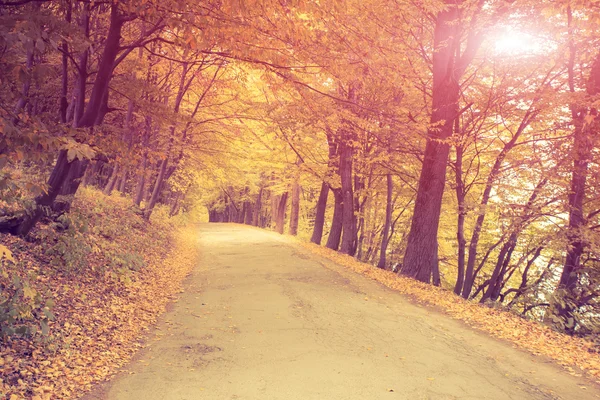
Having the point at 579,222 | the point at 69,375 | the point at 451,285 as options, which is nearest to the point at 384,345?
the point at 69,375

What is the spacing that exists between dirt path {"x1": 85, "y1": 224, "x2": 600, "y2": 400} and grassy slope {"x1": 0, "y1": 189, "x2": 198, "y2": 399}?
409mm

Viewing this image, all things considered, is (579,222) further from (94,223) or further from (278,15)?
(94,223)

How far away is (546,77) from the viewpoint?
39.5ft

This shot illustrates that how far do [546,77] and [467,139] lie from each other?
8.90ft

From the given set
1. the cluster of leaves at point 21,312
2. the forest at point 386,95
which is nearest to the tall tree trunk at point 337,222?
the forest at point 386,95

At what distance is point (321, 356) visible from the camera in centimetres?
580

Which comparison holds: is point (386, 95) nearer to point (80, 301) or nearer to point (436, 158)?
point (436, 158)

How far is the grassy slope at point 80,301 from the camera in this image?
4512mm

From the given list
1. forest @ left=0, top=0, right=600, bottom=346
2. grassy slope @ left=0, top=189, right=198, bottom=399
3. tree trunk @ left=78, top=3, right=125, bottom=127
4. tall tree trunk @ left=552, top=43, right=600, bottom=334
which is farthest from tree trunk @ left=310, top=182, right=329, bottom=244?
tree trunk @ left=78, top=3, right=125, bottom=127

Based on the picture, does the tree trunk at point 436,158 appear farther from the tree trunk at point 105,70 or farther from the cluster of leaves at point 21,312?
the cluster of leaves at point 21,312

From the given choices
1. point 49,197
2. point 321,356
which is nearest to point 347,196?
point 49,197

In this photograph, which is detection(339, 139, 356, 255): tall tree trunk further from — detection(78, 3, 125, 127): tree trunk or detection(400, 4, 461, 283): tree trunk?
detection(78, 3, 125, 127): tree trunk

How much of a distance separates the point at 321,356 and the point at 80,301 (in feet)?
13.1

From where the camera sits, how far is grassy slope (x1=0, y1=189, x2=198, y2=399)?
4512 millimetres
